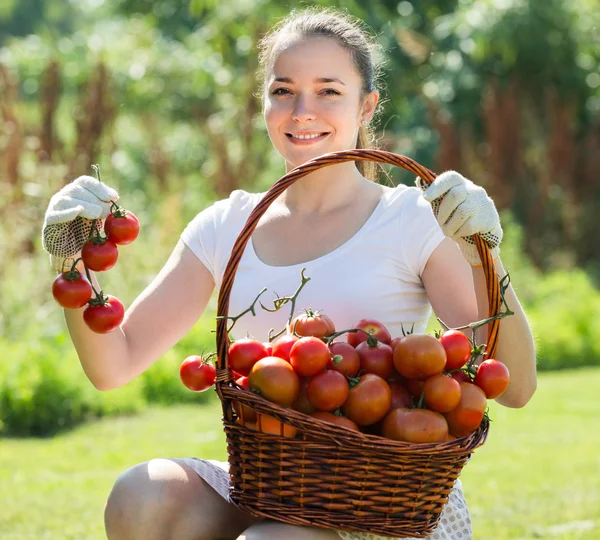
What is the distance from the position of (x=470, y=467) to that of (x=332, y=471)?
9.80 feet

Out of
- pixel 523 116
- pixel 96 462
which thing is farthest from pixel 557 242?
pixel 96 462

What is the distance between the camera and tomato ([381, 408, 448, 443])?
180cm

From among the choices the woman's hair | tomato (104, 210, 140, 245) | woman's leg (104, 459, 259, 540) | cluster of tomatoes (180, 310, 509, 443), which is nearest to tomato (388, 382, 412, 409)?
cluster of tomatoes (180, 310, 509, 443)

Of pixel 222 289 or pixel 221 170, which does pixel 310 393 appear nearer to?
pixel 222 289

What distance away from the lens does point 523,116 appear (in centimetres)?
1173

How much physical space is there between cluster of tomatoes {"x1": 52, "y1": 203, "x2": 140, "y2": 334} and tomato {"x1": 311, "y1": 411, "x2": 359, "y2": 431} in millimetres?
492

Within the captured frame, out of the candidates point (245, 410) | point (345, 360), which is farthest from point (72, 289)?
point (345, 360)

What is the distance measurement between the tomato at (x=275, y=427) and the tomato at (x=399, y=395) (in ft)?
0.65

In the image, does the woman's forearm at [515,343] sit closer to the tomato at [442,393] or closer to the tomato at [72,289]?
the tomato at [442,393]

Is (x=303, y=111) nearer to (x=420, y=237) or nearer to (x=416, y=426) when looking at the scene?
(x=420, y=237)

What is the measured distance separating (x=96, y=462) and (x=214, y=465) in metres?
2.63

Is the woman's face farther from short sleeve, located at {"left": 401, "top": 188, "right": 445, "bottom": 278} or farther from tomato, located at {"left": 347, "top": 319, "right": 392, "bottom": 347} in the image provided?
tomato, located at {"left": 347, "top": 319, "right": 392, "bottom": 347}

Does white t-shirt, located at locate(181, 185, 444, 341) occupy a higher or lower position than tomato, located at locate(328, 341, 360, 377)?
higher

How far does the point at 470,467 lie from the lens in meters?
4.68
